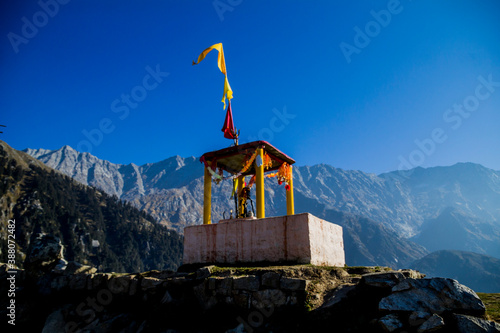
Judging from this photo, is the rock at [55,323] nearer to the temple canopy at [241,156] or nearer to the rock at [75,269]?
the rock at [75,269]

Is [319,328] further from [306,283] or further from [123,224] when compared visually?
[123,224]

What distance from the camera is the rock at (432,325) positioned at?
19.8 ft

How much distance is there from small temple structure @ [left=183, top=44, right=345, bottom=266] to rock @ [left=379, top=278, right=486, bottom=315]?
468 centimetres

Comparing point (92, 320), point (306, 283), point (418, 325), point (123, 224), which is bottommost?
point (92, 320)

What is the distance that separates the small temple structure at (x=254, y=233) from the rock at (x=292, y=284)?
3.04 metres

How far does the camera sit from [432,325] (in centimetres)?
607

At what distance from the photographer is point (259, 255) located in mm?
12641

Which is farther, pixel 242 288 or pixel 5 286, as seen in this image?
pixel 5 286

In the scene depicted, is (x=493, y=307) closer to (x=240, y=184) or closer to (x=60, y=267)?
(x=240, y=184)

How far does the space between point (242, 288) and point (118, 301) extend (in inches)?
217

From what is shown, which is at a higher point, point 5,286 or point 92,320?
point 5,286

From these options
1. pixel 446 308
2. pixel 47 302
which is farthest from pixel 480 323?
pixel 47 302

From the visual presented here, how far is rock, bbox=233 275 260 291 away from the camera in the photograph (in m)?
9.05

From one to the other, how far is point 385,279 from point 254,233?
6.24 meters
